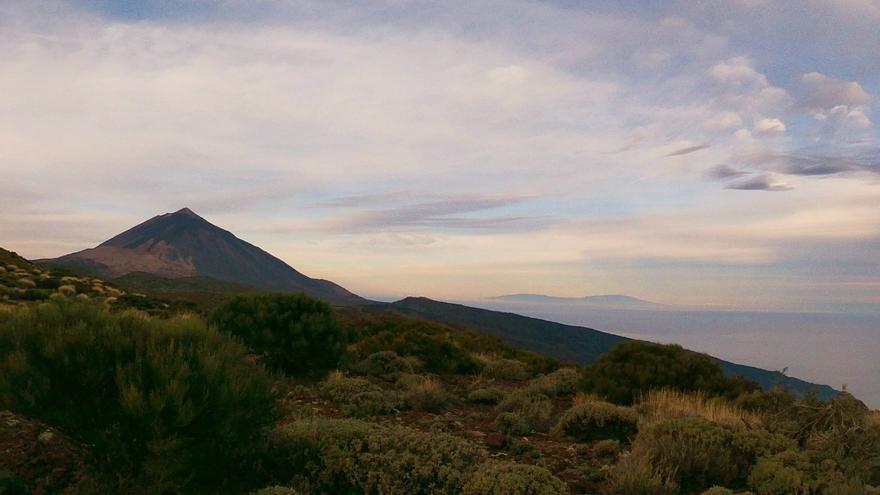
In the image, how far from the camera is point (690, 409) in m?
10.1

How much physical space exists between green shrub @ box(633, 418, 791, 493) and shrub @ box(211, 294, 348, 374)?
7350 millimetres

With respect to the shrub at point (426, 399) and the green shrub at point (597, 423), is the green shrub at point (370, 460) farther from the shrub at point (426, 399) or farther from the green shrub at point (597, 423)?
the shrub at point (426, 399)

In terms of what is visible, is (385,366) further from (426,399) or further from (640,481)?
(640,481)

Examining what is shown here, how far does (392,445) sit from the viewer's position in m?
6.86

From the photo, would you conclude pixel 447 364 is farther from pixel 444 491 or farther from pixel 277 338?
pixel 444 491

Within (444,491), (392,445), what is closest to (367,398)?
(392,445)

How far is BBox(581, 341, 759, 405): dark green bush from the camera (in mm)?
12156

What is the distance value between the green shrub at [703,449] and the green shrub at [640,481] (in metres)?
0.17

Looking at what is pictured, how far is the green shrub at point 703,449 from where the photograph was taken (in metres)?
7.05

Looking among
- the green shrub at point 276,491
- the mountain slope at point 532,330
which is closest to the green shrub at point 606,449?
the green shrub at point 276,491

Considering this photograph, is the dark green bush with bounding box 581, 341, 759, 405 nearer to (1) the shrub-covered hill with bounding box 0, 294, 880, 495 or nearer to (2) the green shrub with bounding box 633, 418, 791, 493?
(1) the shrub-covered hill with bounding box 0, 294, 880, 495

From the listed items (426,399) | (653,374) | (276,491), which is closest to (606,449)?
(426,399)

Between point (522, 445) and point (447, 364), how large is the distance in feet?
25.7

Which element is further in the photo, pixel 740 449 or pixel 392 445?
pixel 740 449
